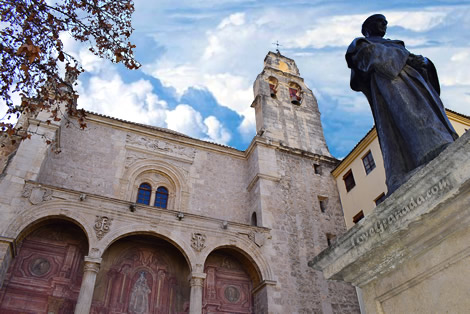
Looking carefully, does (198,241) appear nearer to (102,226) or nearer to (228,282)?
(228,282)

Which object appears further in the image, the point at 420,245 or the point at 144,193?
the point at 144,193

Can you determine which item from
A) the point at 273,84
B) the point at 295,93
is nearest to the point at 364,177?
the point at 295,93

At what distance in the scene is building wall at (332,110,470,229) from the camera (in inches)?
555

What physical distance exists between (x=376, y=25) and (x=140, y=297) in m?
10.7

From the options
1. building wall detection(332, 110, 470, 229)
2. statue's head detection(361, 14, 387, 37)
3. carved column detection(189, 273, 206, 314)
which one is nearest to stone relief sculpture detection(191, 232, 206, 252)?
carved column detection(189, 273, 206, 314)

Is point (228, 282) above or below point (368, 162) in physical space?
below

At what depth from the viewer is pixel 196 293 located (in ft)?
36.4

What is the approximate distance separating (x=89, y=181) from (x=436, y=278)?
1359 centimetres

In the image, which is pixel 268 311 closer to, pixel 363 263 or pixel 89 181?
pixel 89 181

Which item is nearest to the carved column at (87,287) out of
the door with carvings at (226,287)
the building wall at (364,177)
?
the door with carvings at (226,287)

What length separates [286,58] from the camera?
24.4m

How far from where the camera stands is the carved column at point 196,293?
1079cm

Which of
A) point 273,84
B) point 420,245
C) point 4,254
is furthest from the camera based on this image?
point 273,84

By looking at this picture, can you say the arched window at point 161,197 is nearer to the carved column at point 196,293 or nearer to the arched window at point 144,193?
the arched window at point 144,193
